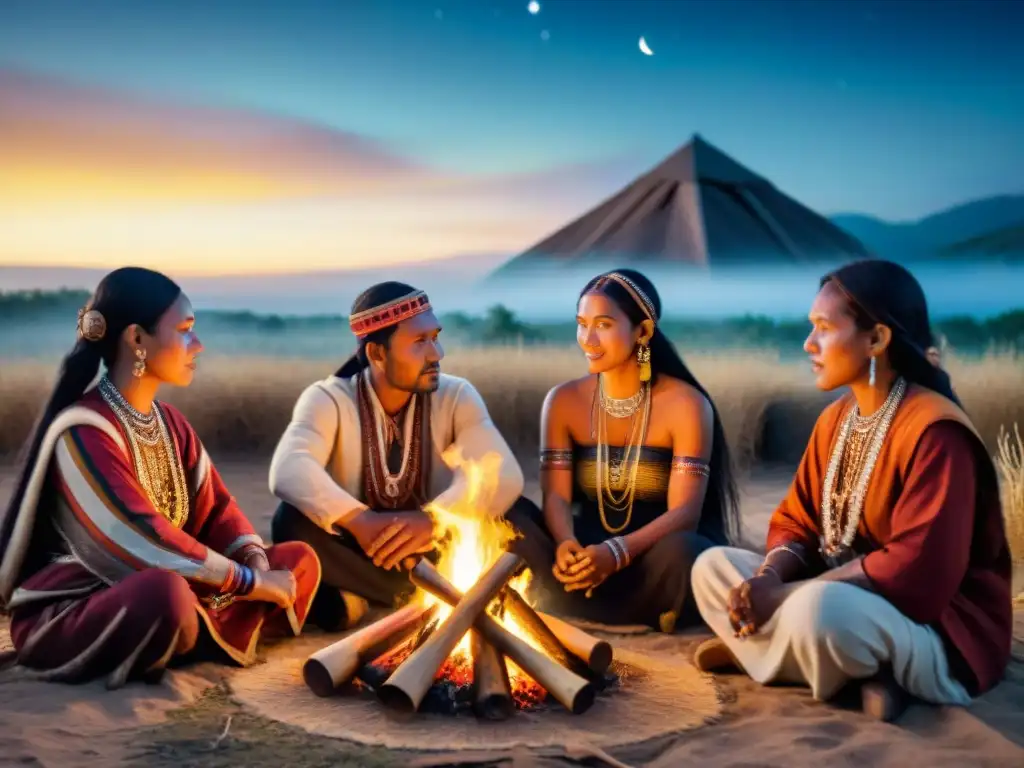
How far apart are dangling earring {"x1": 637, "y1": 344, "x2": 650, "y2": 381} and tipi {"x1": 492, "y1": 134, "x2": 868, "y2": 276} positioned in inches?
256

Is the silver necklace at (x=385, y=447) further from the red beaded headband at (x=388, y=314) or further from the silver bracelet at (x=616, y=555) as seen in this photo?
the silver bracelet at (x=616, y=555)

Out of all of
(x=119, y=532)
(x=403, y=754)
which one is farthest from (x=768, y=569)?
(x=119, y=532)

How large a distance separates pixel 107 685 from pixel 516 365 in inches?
284

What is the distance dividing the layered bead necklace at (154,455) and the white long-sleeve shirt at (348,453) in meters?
0.49

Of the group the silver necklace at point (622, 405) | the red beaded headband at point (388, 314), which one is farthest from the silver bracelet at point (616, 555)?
the red beaded headband at point (388, 314)

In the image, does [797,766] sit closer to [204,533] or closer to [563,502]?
[563,502]

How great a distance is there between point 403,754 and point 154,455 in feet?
5.43

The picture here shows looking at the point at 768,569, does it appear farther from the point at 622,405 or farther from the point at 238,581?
the point at 238,581

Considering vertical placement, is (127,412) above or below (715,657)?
above

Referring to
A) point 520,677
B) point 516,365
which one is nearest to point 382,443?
point 520,677

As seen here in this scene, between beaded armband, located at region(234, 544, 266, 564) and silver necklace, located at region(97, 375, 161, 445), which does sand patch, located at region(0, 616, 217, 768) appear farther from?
silver necklace, located at region(97, 375, 161, 445)

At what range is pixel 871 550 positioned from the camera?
406 cm

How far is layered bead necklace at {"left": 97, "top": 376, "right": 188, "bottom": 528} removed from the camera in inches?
168

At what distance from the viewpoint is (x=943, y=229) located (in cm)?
1261
